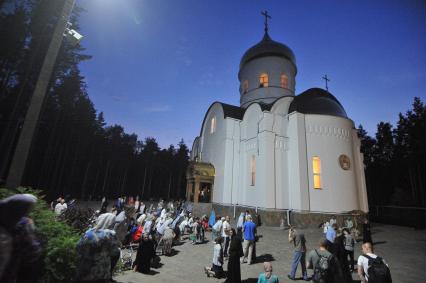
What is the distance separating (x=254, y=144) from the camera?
65.3ft

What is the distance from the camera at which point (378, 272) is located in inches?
160

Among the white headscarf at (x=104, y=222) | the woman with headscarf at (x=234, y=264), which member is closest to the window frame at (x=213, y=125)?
the woman with headscarf at (x=234, y=264)

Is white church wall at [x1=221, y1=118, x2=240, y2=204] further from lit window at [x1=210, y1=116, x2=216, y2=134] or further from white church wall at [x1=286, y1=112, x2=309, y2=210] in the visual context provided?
white church wall at [x1=286, y1=112, x2=309, y2=210]

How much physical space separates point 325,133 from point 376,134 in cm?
1767

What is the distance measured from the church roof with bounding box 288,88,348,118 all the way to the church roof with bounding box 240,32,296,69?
324 inches

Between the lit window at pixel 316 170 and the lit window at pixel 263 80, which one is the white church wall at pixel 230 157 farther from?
the lit window at pixel 316 170

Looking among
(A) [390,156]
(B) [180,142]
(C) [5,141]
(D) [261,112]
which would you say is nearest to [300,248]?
(D) [261,112]

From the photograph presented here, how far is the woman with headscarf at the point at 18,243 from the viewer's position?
6.95 ft

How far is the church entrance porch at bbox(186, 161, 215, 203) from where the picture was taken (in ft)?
74.8

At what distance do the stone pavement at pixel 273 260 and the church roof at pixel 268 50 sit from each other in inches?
803

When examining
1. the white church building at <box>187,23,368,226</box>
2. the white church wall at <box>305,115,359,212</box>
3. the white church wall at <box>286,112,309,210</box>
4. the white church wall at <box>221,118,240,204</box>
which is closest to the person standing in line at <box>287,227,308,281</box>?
the white church building at <box>187,23,368,226</box>

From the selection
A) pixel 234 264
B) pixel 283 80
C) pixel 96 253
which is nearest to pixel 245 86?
pixel 283 80

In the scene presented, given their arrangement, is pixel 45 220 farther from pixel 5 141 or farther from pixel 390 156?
pixel 390 156

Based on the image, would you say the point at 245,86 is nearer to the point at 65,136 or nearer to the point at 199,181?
the point at 199,181
